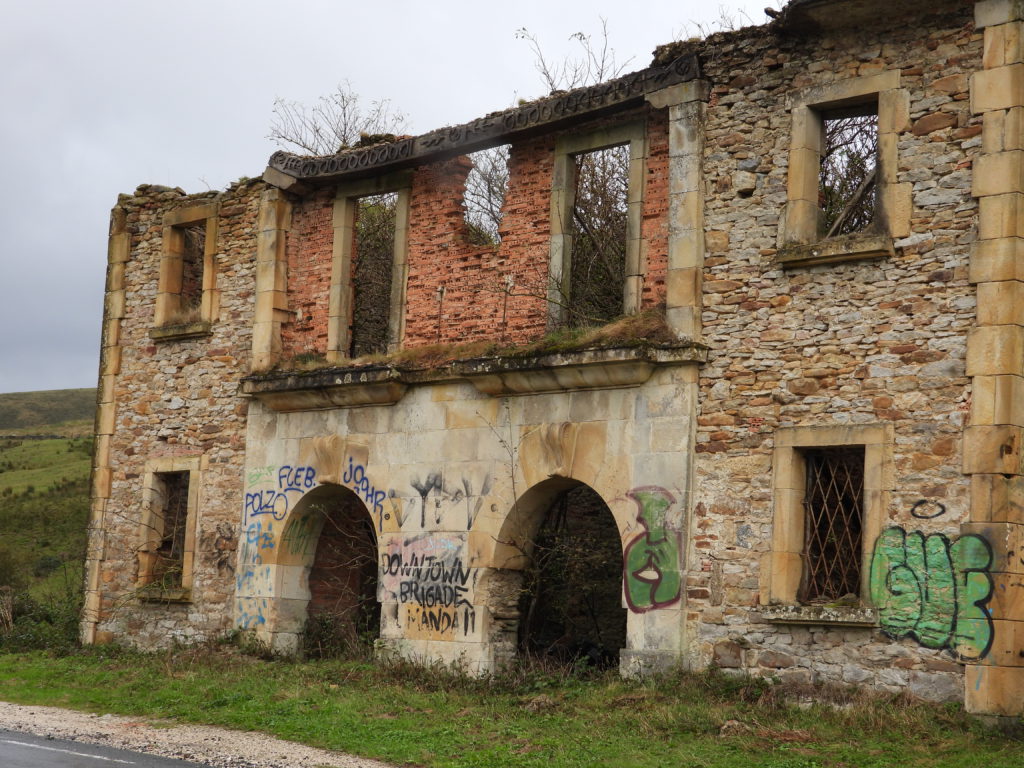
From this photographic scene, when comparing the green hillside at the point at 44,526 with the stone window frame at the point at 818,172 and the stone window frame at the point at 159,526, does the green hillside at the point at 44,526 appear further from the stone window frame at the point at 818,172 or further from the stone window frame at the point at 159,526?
the stone window frame at the point at 818,172

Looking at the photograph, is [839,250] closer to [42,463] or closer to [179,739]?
[179,739]

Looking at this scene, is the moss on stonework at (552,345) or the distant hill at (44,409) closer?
the moss on stonework at (552,345)

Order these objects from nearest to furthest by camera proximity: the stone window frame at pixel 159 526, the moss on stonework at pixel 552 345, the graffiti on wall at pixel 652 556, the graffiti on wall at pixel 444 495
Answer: the graffiti on wall at pixel 652 556, the moss on stonework at pixel 552 345, the graffiti on wall at pixel 444 495, the stone window frame at pixel 159 526

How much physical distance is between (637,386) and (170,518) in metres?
7.89

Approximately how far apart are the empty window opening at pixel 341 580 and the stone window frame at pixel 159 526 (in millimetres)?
1786

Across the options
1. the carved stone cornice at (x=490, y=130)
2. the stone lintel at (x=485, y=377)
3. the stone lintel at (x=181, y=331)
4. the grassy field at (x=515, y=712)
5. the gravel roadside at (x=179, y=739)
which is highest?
Result: the carved stone cornice at (x=490, y=130)

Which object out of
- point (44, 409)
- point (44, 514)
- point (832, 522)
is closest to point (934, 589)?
point (832, 522)

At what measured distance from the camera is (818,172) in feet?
39.7

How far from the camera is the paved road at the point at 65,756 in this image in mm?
9413

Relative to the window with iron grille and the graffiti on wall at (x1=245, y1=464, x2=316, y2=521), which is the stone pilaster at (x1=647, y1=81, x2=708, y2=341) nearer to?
the window with iron grille

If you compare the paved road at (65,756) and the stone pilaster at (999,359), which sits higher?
the stone pilaster at (999,359)

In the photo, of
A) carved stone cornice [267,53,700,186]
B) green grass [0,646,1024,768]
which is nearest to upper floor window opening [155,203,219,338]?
carved stone cornice [267,53,700,186]

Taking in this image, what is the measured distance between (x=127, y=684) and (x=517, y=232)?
6.56 m

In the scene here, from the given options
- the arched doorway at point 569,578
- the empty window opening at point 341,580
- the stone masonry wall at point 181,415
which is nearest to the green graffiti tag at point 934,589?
the arched doorway at point 569,578
